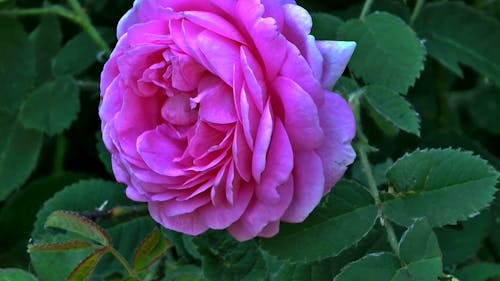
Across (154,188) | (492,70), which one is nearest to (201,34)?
(154,188)

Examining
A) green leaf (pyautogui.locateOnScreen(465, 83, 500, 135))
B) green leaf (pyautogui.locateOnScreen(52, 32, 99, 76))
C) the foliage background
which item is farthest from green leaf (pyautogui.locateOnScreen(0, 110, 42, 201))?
green leaf (pyautogui.locateOnScreen(465, 83, 500, 135))

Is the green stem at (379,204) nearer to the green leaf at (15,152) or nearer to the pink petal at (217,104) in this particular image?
the pink petal at (217,104)

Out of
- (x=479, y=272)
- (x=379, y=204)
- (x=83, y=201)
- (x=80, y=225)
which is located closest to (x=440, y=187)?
(x=379, y=204)

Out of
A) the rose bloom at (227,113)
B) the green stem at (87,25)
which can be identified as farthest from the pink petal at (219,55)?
the green stem at (87,25)

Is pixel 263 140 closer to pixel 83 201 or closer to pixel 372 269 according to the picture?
pixel 372 269

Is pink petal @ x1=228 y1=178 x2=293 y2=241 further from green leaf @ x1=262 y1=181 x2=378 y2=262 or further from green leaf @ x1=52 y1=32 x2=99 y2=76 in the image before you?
green leaf @ x1=52 y1=32 x2=99 y2=76

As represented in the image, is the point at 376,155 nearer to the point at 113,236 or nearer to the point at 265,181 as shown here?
the point at 113,236
